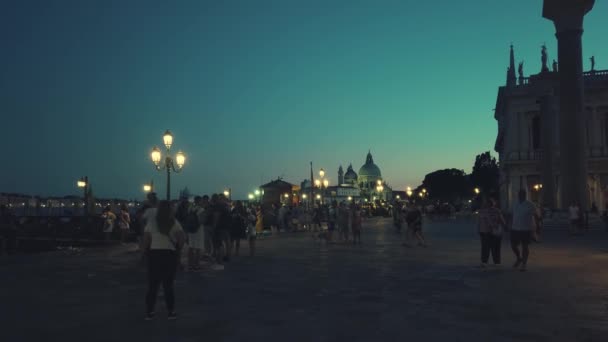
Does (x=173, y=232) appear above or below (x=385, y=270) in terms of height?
above

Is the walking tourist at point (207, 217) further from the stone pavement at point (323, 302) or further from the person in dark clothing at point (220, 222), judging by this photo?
the stone pavement at point (323, 302)

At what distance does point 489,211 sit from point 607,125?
155 feet

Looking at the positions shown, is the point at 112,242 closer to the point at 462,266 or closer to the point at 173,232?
the point at 462,266

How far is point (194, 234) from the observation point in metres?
13.4

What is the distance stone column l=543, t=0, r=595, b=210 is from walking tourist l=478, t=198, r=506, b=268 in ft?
48.7

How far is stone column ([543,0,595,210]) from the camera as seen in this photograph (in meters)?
25.7

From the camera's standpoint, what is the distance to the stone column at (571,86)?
84.2 ft

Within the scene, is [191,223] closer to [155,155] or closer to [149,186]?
[155,155]

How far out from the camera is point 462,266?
13781 millimetres


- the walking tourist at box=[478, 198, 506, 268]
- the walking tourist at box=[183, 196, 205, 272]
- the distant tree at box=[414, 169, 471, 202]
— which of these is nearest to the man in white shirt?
the walking tourist at box=[478, 198, 506, 268]

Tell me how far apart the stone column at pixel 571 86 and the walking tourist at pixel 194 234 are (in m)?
19.4

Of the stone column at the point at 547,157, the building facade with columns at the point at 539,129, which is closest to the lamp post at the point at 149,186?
the stone column at the point at 547,157

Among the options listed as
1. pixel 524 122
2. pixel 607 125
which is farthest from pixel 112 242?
pixel 607 125

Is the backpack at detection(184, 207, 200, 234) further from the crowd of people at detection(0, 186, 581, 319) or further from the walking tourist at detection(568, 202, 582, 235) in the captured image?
the walking tourist at detection(568, 202, 582, 235)
